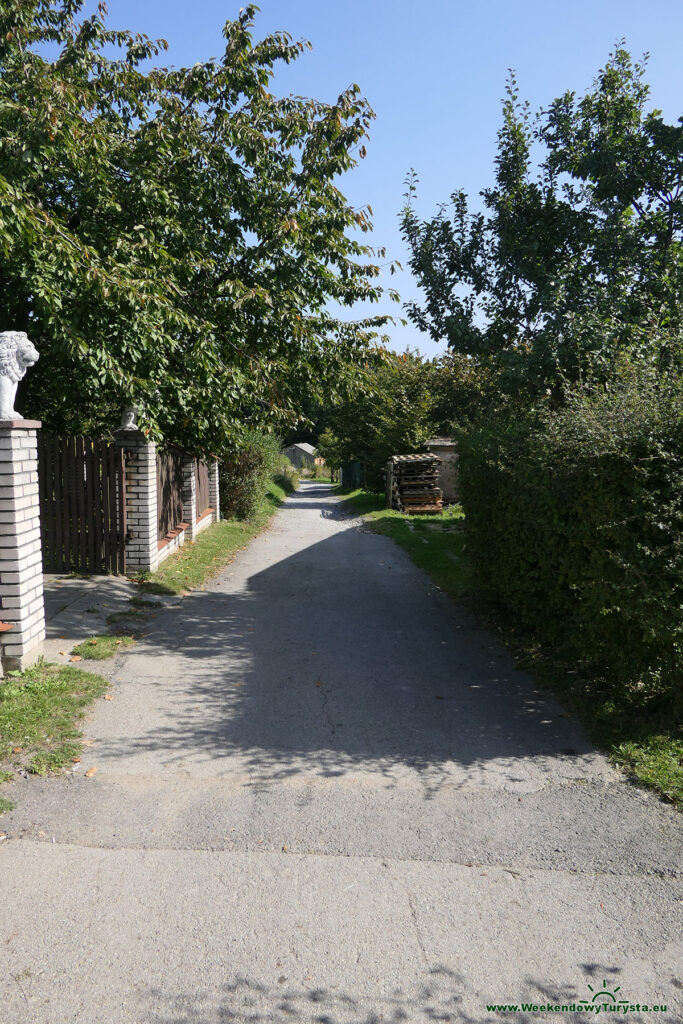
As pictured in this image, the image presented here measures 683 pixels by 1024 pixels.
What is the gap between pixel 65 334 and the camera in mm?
7652

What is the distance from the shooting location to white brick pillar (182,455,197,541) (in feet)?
47.4

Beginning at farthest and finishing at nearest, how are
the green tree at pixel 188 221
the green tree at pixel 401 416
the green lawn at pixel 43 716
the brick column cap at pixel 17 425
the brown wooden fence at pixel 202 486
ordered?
the green tree at pixel 401 416 < the brown wooden fence at pixel 202 486 < the green tree at pixel 188 221 < the brick column cap at pixel 17 425 < the green lawn at pixel 43 716

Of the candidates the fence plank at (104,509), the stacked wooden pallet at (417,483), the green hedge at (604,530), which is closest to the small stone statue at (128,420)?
the fence plank at (104,509)

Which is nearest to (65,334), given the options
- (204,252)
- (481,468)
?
(204,252)

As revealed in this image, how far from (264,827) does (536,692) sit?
3.09m

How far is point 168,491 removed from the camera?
41.8 feet

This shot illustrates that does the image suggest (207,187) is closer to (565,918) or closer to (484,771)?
(484,771)

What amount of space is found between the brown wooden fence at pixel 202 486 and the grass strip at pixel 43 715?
9496mm

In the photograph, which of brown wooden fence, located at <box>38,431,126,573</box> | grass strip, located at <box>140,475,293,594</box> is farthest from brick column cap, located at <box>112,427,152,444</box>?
grass strip, located at <box>140,475,293,594</box>

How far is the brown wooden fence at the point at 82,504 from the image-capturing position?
Result: 32.9 ft

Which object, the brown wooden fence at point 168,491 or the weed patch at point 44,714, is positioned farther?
the brown wooden fence at point 168,491

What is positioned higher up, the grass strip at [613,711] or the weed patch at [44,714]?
the weed patch at [44,714]

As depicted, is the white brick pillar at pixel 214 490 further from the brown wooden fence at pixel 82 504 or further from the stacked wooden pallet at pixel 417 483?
the brown wooden fence at pixel 82 504

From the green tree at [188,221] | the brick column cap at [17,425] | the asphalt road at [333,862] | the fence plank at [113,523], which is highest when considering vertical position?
the green tree at [188,221]
